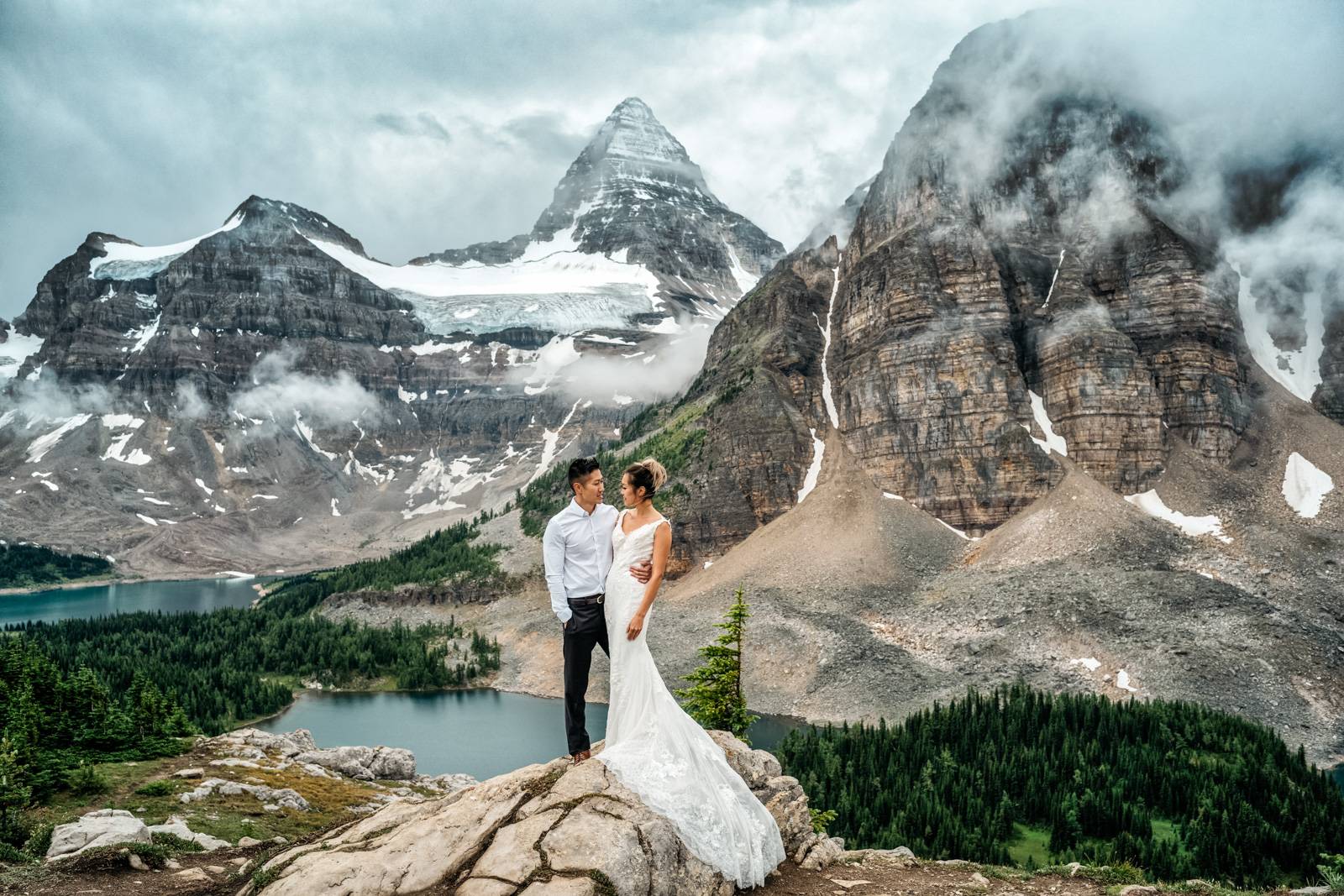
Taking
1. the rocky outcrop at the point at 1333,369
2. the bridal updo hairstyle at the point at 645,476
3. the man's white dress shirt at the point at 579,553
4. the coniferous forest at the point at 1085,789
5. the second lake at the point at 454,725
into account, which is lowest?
the second lake at the point at 454,725

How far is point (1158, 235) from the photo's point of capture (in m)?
107

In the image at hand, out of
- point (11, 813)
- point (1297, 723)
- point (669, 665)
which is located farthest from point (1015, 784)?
point (11, 813)

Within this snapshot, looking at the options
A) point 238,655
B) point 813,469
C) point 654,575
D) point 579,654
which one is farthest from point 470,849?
point 813,469

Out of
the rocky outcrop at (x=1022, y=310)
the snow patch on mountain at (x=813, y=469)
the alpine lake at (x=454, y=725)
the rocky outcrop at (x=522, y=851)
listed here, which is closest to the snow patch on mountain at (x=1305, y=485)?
the rocky outcrop at (x=1022, y=310)

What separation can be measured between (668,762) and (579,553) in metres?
3.13

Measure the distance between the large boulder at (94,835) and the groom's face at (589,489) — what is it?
38.6ft

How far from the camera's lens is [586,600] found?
502 inches

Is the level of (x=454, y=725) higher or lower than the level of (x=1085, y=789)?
lower

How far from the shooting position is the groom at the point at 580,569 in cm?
1260

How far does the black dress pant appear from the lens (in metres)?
12.8

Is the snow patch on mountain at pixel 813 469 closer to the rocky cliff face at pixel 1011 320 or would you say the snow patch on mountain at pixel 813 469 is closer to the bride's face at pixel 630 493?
the rocky cliff face at pixel 1011 320

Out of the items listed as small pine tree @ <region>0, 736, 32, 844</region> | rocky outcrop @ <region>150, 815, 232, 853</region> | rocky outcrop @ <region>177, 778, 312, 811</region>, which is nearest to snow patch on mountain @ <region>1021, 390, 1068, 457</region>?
rocky outcrop @ <region>177, 778, 312, 811</region>

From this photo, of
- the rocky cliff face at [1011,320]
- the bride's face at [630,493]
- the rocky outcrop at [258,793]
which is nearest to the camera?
the bride's face at [630,493]

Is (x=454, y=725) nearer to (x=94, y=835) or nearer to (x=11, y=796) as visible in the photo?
(x=11, y=796)
